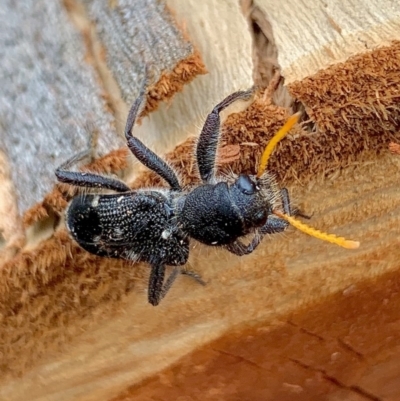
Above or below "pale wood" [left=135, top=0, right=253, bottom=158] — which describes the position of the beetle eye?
below

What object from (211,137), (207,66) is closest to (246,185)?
(211,137)

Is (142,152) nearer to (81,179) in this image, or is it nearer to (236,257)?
(81,179)

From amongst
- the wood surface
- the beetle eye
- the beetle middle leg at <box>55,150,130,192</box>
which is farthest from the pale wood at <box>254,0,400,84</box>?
the beetle middle leg at <box>55,150,130,192</box>

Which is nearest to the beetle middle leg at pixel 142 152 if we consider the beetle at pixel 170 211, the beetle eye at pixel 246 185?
the beetle at pixel 170 211

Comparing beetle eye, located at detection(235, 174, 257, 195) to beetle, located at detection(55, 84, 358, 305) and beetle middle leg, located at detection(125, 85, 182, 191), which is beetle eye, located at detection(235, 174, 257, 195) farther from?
beetle middle leg, located at detection(125, 85, 182, 191)

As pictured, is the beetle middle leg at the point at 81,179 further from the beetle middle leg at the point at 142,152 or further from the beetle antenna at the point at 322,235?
the beetle antenna at the point at 322,235

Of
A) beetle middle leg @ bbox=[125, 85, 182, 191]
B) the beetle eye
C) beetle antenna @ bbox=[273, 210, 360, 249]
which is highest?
beetle middle leg @ bbox=[125, 85, 182, 191]

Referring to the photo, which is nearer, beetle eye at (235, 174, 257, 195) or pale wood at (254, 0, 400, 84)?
pale wood at (254, 0, 400, 84)

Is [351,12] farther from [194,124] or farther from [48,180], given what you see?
[48,180]
